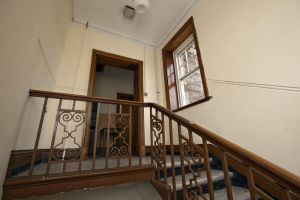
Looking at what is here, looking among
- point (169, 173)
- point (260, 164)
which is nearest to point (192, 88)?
point (169, 173)

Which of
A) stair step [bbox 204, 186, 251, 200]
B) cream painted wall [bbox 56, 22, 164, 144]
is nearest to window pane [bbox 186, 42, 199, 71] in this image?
cream painted wall [bbox 56, 22, 164, 144]

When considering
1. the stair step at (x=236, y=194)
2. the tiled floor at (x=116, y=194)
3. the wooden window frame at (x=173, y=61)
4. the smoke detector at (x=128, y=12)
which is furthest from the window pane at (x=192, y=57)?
the tiled floor at (x=116, y=194)

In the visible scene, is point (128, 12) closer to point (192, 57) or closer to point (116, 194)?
point (192, 57)

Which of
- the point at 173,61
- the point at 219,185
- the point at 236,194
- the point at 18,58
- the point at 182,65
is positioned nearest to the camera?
the point at 18,58

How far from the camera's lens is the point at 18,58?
132cm

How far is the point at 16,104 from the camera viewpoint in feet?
4.44

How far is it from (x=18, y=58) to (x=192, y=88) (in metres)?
2.67

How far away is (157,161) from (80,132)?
160 cm

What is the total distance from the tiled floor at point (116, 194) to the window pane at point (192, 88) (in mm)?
1808

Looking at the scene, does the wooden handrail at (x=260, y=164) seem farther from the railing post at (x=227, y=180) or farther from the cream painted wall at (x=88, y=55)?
A: the cream painted wall at (x=88, y=55)

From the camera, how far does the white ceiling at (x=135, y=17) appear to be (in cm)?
304

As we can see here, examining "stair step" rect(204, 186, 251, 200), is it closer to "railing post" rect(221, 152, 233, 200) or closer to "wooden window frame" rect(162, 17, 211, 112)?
"railing post" rect(221, 152, 233, 200)

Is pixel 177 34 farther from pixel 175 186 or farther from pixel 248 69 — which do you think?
pixel 175 186

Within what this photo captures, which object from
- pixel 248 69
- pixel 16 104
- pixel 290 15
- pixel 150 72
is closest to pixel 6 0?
pixel 16 104
